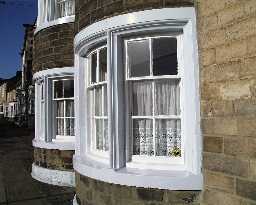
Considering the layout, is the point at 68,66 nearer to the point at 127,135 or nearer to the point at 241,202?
the point at 127,135

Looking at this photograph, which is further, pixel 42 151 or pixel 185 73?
pixel 42 151

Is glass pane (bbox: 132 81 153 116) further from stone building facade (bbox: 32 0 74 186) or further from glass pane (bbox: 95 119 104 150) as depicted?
stone building facade (bbox: 32 0 74 186)

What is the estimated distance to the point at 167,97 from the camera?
4770mm

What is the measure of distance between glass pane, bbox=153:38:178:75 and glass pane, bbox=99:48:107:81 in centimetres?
96

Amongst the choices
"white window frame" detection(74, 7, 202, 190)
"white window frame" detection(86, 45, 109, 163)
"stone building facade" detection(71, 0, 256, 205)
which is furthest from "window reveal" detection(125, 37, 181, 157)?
"white window frame" detection(86, 45, 109, 163)

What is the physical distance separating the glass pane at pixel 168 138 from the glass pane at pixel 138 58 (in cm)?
73

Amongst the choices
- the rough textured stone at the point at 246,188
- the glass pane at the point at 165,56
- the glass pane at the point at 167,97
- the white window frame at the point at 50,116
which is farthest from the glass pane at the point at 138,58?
the white window frame at the point at 50,116

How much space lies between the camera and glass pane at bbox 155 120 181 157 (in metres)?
4.73

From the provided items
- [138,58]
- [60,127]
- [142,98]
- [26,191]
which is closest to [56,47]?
[60,127]

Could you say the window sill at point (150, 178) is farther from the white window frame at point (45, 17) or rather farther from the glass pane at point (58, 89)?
the white window frame at point (45, 17)

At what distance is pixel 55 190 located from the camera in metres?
8.24

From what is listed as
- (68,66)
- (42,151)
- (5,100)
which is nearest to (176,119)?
(68,66)

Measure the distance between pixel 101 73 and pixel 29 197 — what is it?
142 inches

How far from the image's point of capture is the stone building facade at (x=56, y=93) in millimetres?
8953
